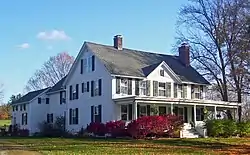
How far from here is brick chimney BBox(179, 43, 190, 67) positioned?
4569 cm

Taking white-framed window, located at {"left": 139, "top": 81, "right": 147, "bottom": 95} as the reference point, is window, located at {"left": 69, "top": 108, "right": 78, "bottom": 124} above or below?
below

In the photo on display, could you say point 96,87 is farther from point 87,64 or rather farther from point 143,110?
point 143,110

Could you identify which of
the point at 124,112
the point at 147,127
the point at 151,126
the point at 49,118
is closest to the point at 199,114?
the point at 124,112

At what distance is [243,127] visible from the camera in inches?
1460

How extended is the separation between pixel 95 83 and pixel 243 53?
16.3 m

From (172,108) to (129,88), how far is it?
4217 mm

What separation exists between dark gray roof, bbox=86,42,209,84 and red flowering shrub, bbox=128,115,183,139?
220 inches

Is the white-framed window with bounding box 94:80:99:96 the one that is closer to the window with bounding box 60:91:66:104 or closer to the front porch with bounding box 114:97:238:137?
the front porch with bounding box 114:97:238:137

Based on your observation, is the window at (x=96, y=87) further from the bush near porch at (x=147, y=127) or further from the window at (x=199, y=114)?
the window at (x=199, y=114)

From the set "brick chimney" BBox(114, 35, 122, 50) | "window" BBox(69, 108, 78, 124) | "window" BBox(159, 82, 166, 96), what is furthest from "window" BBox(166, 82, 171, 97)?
"window" BBox(69, 108, 78, 124)

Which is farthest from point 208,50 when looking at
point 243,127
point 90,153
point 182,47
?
point 90,153

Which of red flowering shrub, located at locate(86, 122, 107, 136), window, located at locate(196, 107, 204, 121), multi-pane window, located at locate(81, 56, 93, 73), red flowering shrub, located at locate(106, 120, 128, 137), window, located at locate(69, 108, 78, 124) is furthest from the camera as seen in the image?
window, located at locate(69, 108, 78, 124)

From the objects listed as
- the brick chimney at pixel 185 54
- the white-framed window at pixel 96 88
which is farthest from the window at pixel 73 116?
the brick chimney at pixel 185 54

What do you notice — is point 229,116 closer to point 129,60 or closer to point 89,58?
point 129,60
